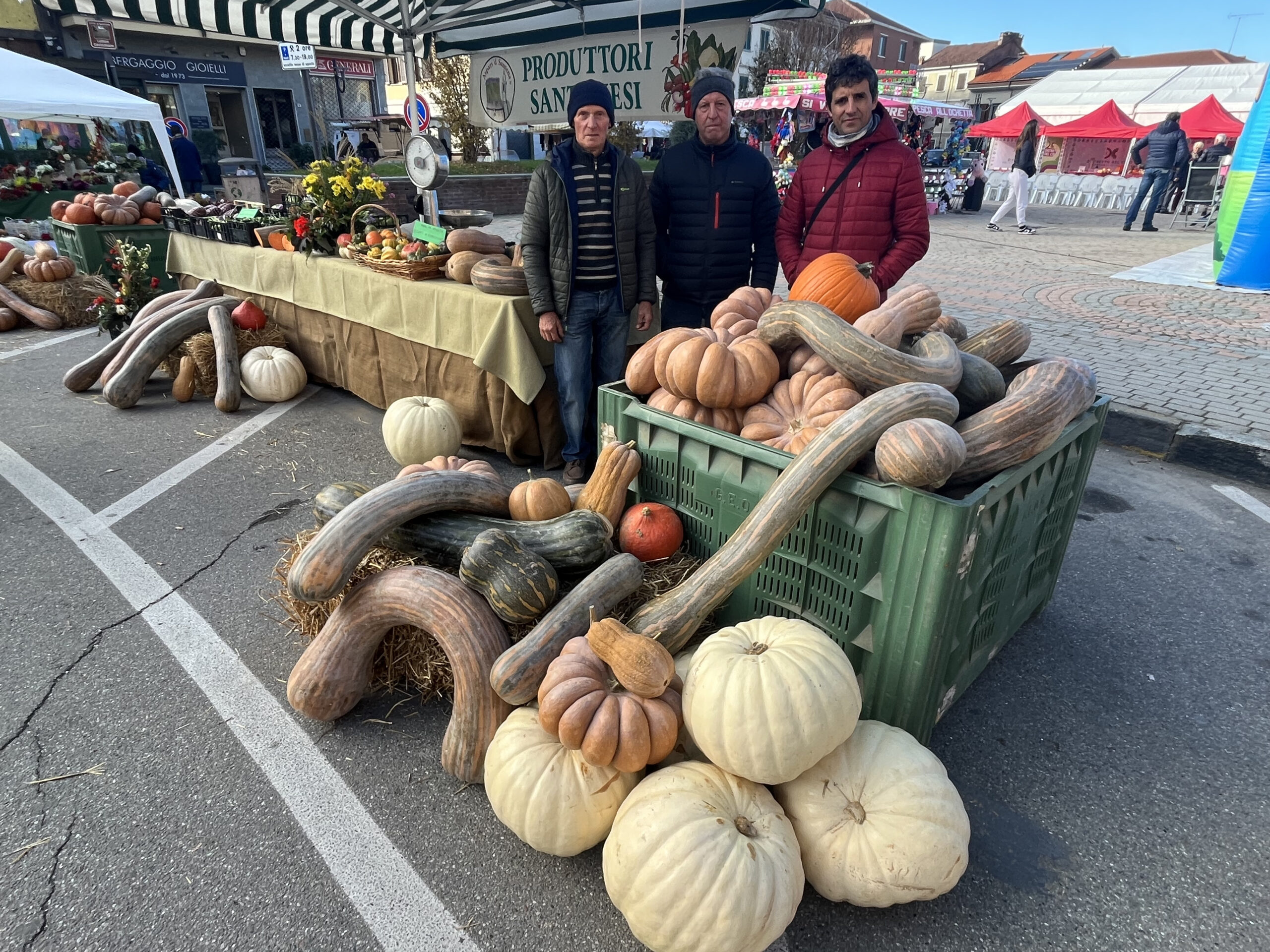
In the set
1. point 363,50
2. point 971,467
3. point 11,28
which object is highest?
point 11,28

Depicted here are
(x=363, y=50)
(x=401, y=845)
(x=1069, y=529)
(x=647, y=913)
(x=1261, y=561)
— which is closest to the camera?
(x=647, y=913)

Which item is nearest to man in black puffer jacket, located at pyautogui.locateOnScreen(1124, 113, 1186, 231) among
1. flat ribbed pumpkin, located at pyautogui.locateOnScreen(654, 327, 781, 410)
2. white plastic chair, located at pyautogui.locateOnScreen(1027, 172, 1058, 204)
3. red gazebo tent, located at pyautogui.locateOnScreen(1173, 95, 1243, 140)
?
white plastic chair, located at pyautogui.locateOnScreen(1027, 172, 1058, 204)

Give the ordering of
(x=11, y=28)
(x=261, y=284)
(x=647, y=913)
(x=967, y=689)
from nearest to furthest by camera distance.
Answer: (x=647, y=913), (x=967, y=689), (x=261, y=284), (x=11, y=28)

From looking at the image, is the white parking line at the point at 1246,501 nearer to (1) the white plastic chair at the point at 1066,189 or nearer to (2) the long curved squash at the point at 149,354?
(2) the long curved squash at the point at 149,354

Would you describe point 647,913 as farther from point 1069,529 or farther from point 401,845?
point 1069,529

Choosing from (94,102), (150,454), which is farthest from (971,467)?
(94,102)

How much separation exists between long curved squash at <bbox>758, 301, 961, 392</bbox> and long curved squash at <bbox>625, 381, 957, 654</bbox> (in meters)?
0.11

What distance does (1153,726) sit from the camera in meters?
2.54

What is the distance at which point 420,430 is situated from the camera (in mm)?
4238

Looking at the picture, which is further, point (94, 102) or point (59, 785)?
point (94, 102)

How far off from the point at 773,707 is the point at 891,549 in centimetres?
61

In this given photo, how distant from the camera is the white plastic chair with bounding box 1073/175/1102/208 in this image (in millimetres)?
22281

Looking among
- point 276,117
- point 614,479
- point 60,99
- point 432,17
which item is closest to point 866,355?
point 614,479

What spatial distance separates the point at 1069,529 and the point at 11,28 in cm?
2634
